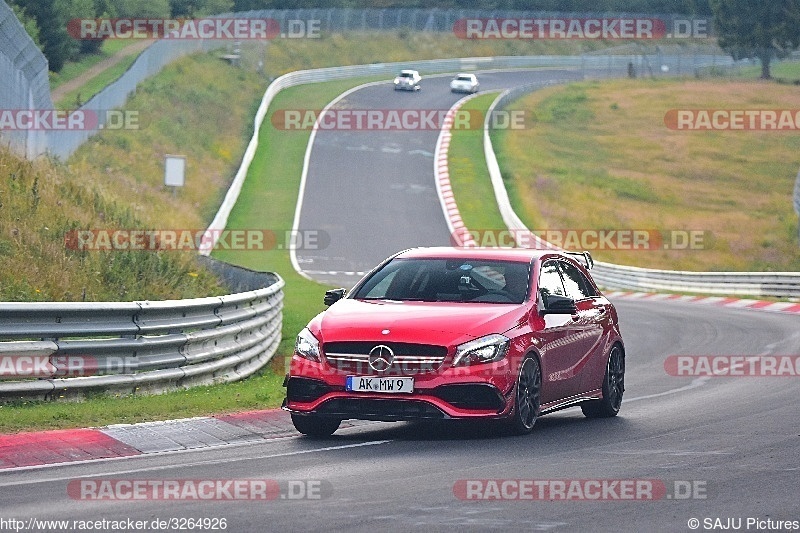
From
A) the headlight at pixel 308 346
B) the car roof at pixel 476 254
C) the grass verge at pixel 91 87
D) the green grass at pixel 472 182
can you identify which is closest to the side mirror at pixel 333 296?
the headlight at pixel 308 346

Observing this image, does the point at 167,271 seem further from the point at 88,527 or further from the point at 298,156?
the point at 298,156

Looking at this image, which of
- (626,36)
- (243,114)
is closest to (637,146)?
(243,114)

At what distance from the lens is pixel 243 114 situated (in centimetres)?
6525

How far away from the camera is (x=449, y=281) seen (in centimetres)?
1223

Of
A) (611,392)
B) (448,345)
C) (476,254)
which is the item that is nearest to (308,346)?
(448,345)

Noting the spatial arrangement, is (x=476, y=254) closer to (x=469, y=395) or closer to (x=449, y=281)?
(x=449, y=281)

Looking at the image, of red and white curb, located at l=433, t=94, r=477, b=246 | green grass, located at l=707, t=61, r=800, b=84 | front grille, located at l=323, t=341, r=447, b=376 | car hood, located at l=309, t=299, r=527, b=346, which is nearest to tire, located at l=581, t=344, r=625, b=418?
car hood, located at l=309, t=299, r=527, b=346

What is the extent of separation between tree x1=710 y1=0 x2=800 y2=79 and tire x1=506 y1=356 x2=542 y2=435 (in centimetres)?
9286

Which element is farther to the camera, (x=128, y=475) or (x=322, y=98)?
(x=322, y=98)

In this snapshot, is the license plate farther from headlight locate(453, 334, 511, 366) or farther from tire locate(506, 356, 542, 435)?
tire locate(506, 356, 542, 435)

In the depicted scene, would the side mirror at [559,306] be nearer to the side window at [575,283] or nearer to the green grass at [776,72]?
the side window at [575,283]

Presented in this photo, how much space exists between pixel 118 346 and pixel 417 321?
3.46m

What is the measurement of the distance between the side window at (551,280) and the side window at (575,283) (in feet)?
0.53

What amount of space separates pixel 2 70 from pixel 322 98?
52.3 metres
